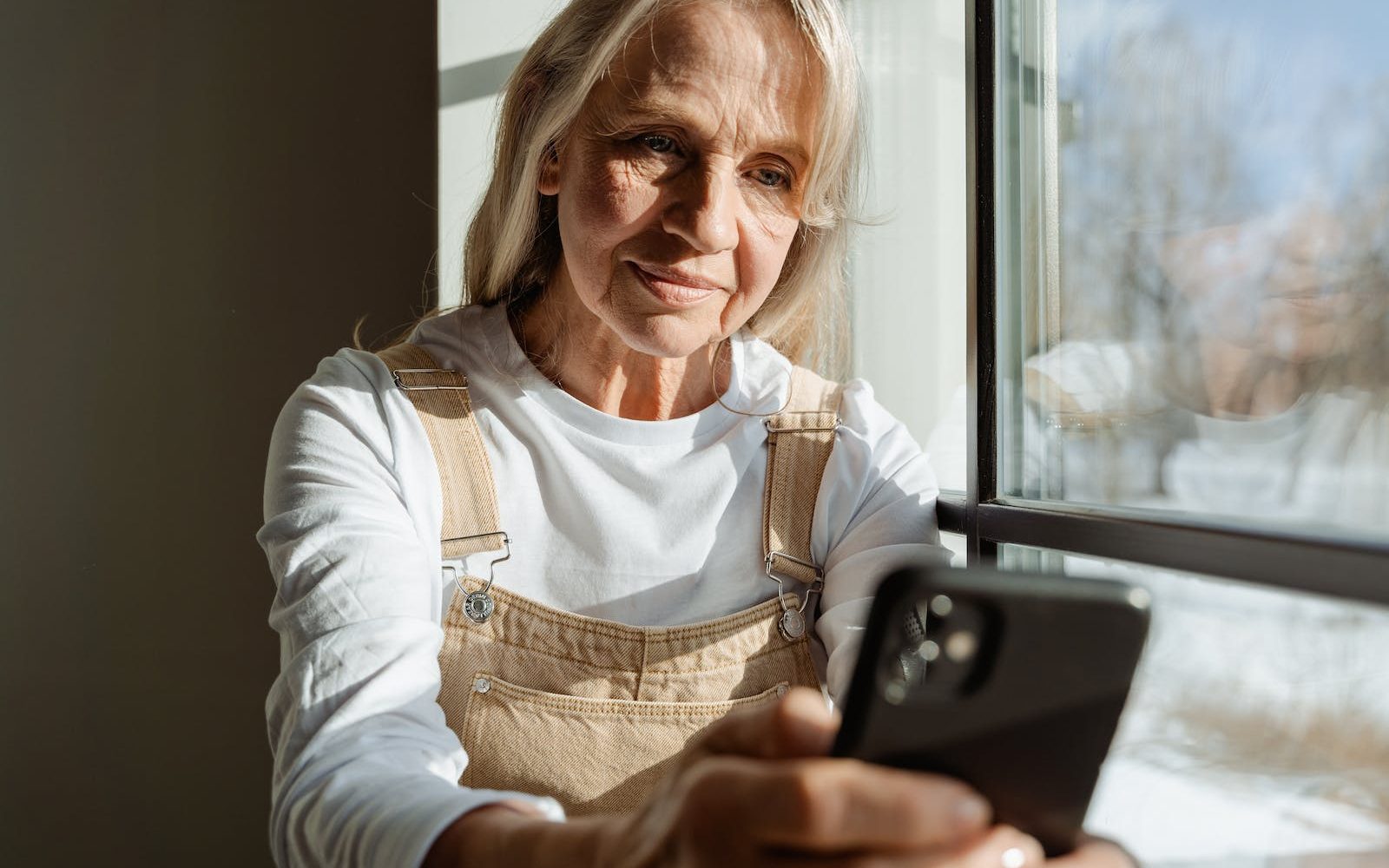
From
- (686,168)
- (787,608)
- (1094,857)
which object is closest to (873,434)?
(787,608)

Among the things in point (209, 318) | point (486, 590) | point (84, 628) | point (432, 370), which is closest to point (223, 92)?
point (209, 318)

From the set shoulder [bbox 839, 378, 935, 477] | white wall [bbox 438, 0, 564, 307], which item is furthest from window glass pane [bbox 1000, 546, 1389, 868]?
white wall [bbox 438, 0, 564, 307]

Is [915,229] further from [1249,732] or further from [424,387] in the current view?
[1249,732]

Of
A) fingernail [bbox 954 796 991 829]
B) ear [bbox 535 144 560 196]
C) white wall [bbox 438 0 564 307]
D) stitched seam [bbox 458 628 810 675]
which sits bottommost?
stitched seam [bbox 458 628 810 675]

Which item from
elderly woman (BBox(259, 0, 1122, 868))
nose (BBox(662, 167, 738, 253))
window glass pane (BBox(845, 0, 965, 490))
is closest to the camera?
elderly woman (BBox(259, 0, 1122, 868))

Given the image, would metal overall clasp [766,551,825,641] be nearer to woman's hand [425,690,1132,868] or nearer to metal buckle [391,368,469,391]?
metal buckle [391,368,469,391]

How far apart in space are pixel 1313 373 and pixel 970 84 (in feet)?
1.55

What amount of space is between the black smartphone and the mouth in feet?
2.05

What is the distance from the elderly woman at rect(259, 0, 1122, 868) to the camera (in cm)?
85

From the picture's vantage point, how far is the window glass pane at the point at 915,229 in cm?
118

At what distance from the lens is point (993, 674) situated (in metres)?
0.39

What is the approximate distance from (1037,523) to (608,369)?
0.46 meters

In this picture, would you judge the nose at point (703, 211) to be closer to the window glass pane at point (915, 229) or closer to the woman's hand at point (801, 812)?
the window glass pane at point (915, 229)

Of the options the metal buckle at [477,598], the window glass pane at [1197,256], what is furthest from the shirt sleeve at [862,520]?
the metal buckle at [477,598]
